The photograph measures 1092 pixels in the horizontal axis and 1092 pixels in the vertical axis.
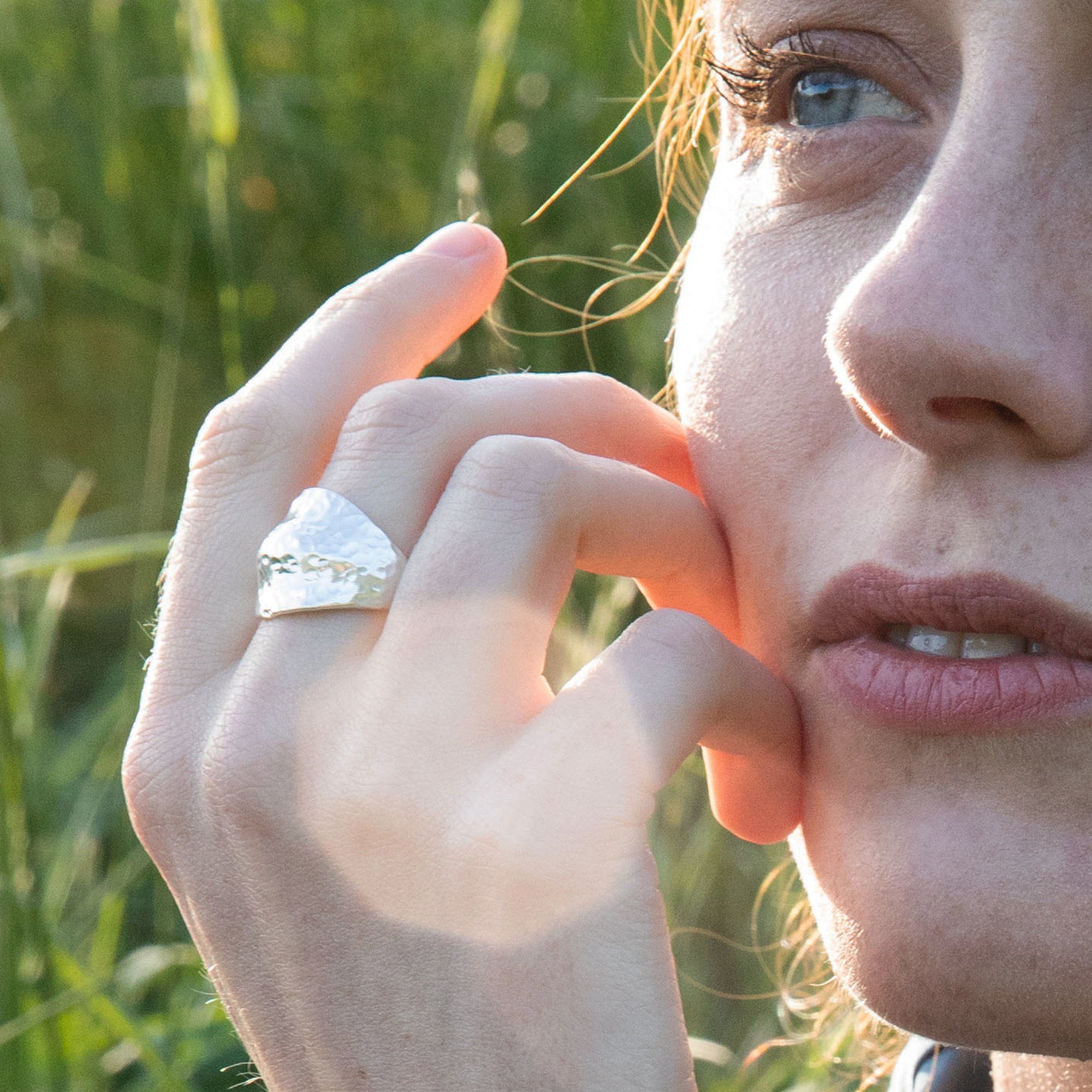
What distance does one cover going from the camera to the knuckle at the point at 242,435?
130 centimetres

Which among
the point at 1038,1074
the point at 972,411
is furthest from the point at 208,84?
the point at 1038,1074

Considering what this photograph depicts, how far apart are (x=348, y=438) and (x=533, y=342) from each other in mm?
1343

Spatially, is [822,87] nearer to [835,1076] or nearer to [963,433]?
[963,433]

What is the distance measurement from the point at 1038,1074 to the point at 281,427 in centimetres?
97

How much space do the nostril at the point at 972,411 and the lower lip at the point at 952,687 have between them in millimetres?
180

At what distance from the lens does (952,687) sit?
42.2 inches

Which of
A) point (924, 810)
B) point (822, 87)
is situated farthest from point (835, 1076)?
point (822, 87)

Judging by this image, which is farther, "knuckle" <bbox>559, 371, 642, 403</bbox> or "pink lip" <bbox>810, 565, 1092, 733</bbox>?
"knuckle" <bbox>559, 371, 642, 403</bbox>

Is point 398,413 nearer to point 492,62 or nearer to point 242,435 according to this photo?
point 242,435

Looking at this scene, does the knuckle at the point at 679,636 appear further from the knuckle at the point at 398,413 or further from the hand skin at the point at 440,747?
the knuckle at the point at 398,413

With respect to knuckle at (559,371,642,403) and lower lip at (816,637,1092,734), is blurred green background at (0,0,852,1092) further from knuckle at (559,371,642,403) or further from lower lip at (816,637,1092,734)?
lower lip at (816,637,1092,734)

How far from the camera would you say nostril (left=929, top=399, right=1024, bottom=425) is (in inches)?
39.3

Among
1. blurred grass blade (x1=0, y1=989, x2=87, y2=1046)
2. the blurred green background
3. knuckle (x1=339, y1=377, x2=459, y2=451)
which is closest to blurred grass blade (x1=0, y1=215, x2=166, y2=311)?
the blurred green background

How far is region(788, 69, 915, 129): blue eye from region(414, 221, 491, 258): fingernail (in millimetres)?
327
